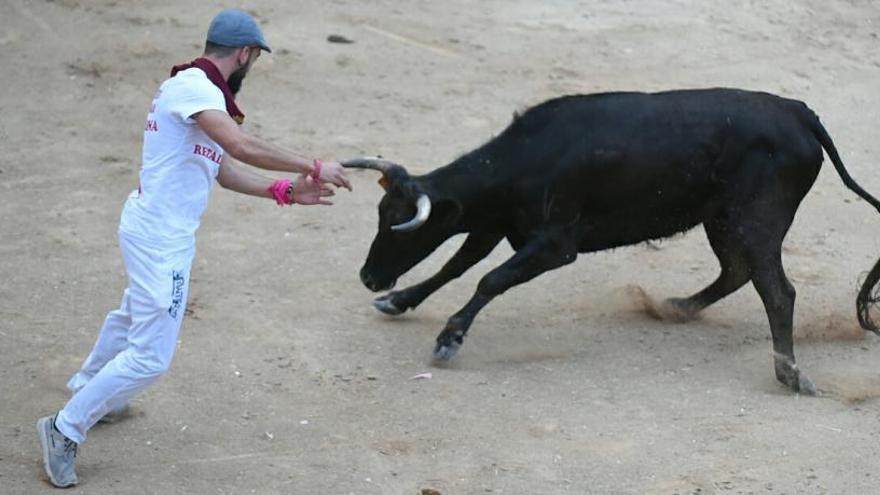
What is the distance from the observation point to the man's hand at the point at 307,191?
6695 millimetres

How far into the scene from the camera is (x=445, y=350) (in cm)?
813

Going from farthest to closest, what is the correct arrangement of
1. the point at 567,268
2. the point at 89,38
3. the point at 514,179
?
the point at 89,38, the point at 567,268, the point at 514,179

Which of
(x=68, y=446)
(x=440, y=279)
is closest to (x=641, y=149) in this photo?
(x=440, y=279)

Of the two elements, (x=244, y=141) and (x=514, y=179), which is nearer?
(x=244, y=141)

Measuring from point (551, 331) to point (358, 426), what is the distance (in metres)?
1.75

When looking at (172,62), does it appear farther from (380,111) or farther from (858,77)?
(858,77)

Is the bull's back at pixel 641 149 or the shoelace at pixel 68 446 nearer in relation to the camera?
the shoelace at pixel 68 446

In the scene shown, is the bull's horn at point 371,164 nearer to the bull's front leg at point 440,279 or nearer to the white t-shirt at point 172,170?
the bull's front leg at point 440,279

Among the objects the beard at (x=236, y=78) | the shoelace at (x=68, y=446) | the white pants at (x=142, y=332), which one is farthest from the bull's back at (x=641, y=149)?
the shoelace at (x=68, y=446)

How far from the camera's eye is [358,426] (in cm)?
736

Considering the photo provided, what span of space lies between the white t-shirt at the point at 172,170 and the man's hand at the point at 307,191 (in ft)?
1.25

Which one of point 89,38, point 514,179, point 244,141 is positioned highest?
point 244,141

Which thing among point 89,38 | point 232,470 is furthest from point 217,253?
point 89,38

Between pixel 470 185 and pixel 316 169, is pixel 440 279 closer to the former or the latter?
pixel 470 185
